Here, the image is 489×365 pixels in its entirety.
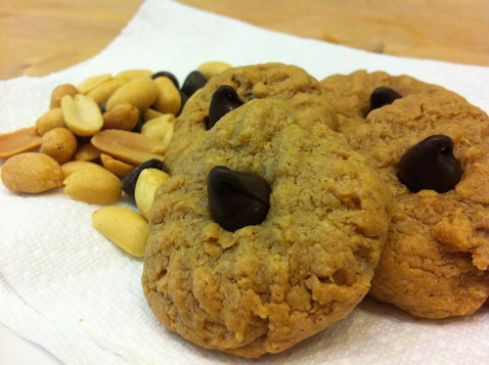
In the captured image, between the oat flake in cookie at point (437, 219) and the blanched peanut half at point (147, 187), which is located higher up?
the oat flake in cookie at point (437, 219)

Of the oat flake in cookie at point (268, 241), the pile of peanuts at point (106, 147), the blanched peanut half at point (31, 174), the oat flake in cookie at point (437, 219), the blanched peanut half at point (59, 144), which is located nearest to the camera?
the oat flake in cookie at point (268, 241)

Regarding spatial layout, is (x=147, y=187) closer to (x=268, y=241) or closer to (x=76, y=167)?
(x=76, y=167)

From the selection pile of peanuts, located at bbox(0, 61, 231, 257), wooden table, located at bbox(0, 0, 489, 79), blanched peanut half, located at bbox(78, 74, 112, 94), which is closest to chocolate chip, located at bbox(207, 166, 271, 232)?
pile of peanuts, located at bbox(0, 61, 231, 257)

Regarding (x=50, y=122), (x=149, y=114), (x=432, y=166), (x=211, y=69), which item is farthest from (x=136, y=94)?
(x=432, y=166)

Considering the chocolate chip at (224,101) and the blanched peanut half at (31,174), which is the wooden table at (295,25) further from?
the chocolate chip at (224,101)

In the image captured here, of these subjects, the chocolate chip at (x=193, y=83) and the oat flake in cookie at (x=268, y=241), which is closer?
the oat flake in cookie at (x=268, y=241)

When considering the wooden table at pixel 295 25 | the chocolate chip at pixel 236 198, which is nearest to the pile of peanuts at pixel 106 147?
the chocolate chip at pixel 236 198
